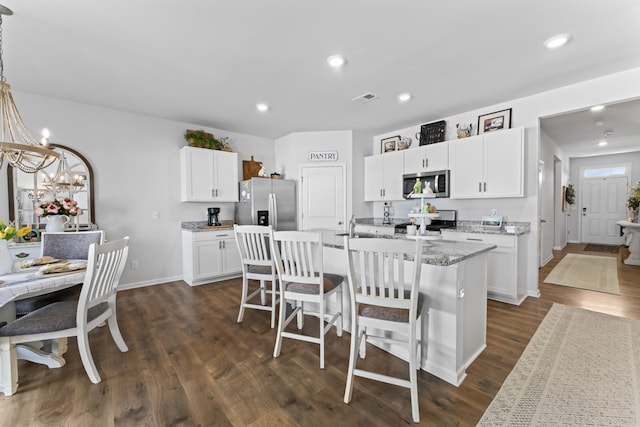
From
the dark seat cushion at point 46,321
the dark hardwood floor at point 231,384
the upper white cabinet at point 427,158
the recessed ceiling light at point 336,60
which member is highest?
the recessed ceiling light at point 336,60

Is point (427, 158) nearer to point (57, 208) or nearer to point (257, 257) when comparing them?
point (257, 257)

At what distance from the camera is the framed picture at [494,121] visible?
3566 mm

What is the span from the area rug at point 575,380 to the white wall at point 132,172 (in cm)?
445

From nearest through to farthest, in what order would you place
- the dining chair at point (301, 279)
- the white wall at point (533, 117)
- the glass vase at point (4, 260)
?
the glass vase at point (4, 260), the dining chair at point (301, 279), the white wall at point (533, 117)

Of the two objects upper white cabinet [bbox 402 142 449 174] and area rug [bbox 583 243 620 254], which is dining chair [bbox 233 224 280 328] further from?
area rug [bbox 583 243 620 254]

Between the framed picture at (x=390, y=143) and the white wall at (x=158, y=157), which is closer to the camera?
the white wall at (x=158, y=157)

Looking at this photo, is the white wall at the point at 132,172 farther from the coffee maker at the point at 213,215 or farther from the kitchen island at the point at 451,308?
the kitchen island at the point at 451,308

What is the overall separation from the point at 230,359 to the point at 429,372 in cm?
152

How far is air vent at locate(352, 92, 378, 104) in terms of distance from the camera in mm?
3307

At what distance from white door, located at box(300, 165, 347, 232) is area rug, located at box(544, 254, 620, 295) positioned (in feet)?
11.3

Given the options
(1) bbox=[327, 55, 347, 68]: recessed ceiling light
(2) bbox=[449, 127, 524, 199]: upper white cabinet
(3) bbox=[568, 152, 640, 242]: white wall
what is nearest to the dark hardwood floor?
(2) bbox=[449, 127, 524, 199]: upper white cabinet

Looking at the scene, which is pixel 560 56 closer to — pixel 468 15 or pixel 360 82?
pixel 468 15

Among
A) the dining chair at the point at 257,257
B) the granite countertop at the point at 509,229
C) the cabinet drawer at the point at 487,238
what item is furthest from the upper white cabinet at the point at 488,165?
the dining chair at the point at 257,257

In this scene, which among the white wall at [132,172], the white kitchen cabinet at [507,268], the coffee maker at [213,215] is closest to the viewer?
the white kitchen cabinet at [507,268]
